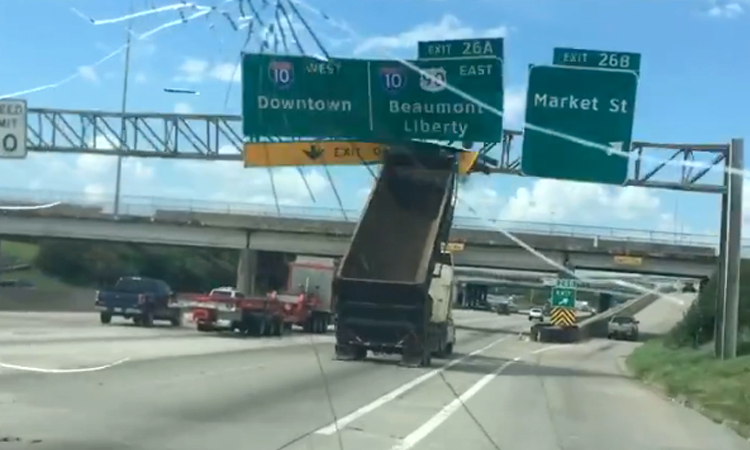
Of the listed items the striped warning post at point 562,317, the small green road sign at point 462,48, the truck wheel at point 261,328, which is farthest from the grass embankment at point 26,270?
the small green road sign at point 462,48

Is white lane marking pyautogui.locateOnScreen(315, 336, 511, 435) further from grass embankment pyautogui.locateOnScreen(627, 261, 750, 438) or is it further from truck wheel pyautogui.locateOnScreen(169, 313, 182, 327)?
truck wheel pyautogui.locateOnScreen(169, 313, 182, 327)

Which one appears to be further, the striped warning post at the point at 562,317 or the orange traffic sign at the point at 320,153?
the striped warning post at the point at 562,317

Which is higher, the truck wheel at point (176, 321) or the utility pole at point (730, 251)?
the utility pole at point (730, 251)

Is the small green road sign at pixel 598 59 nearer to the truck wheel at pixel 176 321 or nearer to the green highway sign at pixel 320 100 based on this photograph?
the green highway sign at pixel 320 100

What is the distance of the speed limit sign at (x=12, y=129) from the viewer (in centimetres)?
1866

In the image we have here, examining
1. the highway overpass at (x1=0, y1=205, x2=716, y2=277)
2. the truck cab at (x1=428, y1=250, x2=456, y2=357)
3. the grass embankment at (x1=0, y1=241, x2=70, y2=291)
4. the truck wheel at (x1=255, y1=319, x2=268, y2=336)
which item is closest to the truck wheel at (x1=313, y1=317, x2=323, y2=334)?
the highway overpass at (x1=0, y1=205, x2=716, y2=277)

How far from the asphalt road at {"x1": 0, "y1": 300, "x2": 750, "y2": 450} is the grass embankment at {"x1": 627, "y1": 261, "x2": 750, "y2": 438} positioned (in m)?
0.66

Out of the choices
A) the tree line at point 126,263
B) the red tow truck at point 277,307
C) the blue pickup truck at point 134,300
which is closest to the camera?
the red tow truck at point 277,307

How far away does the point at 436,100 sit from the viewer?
106 feet

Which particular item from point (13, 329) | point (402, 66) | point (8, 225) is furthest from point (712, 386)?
point (8, 225)

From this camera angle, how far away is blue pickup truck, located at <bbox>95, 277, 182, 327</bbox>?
167ft

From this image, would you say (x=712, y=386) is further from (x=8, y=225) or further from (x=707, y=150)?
(x=8, y=225)

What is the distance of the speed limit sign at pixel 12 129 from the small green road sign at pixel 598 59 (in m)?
15.4

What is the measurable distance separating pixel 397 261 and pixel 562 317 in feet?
96.1
